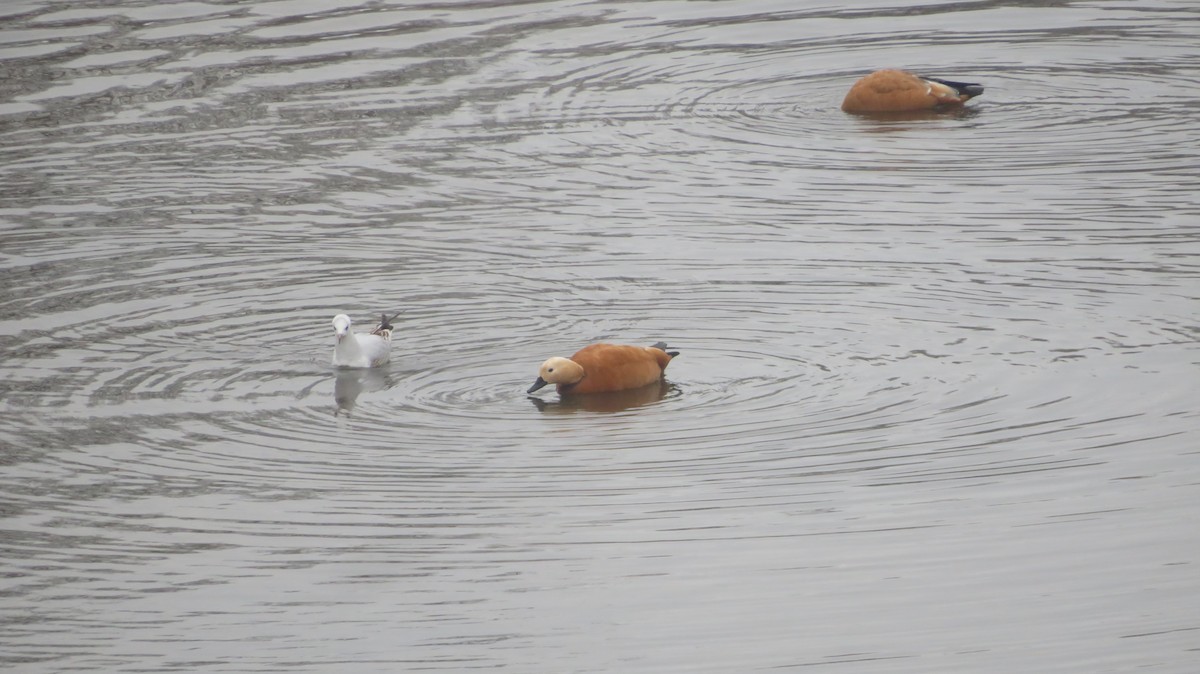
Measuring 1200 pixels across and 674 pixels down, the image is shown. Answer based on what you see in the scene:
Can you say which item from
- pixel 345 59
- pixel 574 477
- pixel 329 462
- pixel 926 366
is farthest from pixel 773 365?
pixel 345 59

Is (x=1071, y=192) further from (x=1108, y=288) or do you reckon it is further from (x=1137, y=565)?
(x=1137, y=565)

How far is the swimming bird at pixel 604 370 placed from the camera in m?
10.9

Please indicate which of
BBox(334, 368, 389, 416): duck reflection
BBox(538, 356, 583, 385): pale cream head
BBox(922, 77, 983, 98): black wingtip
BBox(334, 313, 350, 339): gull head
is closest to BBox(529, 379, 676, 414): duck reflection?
BBox(538, 356, 583, 385): pale cream head

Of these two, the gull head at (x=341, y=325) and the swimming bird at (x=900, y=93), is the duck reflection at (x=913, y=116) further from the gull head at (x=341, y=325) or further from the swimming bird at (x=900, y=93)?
the gull head at (x=341, y=325)

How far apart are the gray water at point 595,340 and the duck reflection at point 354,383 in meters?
0.03

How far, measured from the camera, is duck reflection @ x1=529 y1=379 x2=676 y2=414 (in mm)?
10914

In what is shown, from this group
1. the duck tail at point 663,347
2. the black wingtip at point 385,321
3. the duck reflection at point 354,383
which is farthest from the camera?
the black wingtip at point 385,321

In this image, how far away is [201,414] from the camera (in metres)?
10.7

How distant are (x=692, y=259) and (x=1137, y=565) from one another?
5.94 meters

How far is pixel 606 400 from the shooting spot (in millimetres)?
11102

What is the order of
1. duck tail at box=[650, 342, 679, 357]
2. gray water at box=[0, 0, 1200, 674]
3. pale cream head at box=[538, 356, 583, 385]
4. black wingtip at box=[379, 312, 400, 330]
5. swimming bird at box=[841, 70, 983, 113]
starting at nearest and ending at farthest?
gray water at box=[0, 0, 1200, 674] < pale cream head at box=[538, 356, 583, 385] < duck tail at box=[650, 342, 679, 357] < black wingtip at box=[379, 312, 400, 330] < swimming bird at box=[841, 70, 983, 113]

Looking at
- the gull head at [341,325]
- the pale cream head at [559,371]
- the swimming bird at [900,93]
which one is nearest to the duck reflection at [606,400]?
the pale cream head at [559,371]

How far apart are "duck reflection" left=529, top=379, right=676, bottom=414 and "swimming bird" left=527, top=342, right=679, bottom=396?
0.15 feet

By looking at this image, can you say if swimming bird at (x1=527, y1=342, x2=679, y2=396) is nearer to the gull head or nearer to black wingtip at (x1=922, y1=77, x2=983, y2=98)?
the gull head
